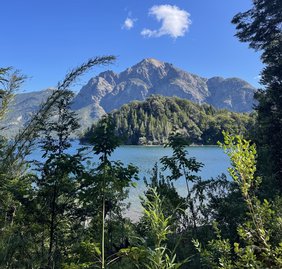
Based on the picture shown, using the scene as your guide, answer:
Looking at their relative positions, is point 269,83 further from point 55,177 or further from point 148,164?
point 148,164

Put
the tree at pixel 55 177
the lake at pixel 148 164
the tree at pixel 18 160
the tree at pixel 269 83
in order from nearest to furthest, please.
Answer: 1. the tree at pixel 18 160
2. the tree at pixel 55 177
3. the tree at pixel 269 83
4. the lake at pixel 148 164

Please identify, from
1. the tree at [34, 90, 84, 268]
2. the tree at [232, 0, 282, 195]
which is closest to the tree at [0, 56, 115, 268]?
the tree at [34, 90, 84, 268]

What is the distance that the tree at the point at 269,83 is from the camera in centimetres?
1131

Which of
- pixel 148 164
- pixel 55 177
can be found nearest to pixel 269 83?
pixel 55 177

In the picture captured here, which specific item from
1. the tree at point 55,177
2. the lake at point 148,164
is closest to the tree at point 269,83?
the lake at point 148,164

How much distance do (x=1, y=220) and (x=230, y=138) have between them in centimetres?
531

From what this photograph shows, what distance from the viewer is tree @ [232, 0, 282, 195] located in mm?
11312

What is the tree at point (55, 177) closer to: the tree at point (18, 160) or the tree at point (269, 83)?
the tree at point (18, 160)

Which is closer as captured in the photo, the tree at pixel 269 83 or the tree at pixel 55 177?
the tree at pixel 55 177

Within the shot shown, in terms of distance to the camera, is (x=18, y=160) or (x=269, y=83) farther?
(x=269, y=83)

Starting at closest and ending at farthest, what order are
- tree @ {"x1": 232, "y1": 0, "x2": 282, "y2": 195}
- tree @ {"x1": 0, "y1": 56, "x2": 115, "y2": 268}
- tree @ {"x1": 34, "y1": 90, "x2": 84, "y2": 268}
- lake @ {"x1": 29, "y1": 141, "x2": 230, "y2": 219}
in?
tree @ {"x1": 0, "y1": 56, "x2": 115, "y2": 268}
tree @ {"x1": 34, "y1": 90, "x2": 84, "y2": 268}
tree @ {"x1": 232, "y1": 0, "x2": 282, "y2": 195}
lake @ {"x1": 29, "y1": 141, "x2": 230, "y2": 219}

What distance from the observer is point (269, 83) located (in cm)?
1609

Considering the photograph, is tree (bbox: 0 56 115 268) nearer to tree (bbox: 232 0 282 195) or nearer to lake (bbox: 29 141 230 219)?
lake (bbox: 29 141 230 219)

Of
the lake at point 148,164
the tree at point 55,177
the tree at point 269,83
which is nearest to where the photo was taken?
the tree at point 55,177
